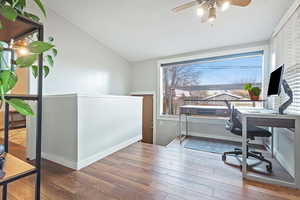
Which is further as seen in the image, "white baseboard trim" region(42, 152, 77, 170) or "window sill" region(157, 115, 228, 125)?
"window sill" region(157, 115, 228, 125)

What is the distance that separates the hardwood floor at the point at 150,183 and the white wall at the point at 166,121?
1307 mm

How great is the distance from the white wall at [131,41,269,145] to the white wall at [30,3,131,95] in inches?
24.8

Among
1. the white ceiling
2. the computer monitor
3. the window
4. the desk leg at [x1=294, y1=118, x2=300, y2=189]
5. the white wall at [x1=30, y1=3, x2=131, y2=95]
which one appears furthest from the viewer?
the window

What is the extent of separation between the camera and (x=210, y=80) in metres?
3.92

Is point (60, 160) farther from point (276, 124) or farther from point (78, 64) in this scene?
point (276, 124)

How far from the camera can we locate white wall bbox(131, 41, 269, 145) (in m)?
3.63

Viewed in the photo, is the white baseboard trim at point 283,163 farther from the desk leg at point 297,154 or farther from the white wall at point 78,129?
the white wall at point 78,129

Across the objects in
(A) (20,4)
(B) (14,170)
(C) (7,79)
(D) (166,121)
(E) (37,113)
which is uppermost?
(A) (20,4)

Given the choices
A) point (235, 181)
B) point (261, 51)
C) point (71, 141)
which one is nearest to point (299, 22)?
point (261, 51)

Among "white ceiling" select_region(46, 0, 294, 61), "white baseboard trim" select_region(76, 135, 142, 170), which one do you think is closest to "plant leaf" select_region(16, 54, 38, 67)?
"white baseboard trim" select_region(76, 135, 142, 170)

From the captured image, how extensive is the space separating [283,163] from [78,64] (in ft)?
14.2

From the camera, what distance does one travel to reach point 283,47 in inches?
93.0

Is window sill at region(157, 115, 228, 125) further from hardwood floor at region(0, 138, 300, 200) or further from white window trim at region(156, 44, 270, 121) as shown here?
hardwood floor at region(0, 138, 300, 200)

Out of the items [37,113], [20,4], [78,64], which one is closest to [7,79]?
[37,113]
